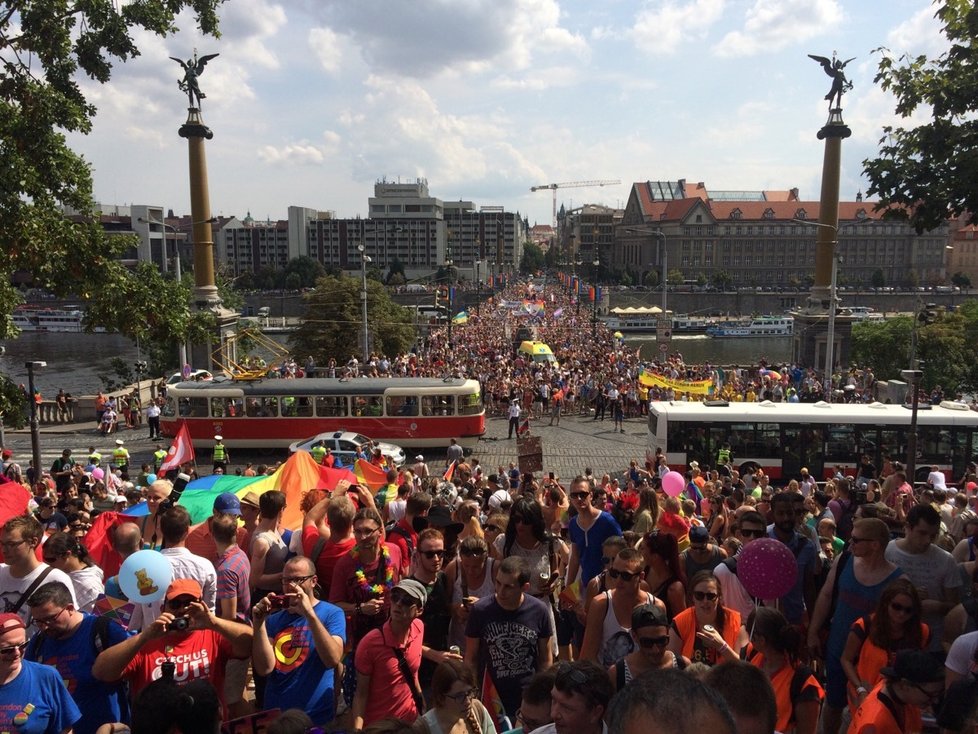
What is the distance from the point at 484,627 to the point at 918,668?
226cm

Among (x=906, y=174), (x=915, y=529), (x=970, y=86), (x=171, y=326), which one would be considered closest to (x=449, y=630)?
(x=915, y=529)

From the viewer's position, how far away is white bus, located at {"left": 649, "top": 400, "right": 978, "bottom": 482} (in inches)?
699

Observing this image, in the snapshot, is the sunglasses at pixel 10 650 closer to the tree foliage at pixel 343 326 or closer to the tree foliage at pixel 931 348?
the tree foliage at pixel 931 348

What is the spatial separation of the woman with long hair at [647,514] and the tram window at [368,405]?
16062mm

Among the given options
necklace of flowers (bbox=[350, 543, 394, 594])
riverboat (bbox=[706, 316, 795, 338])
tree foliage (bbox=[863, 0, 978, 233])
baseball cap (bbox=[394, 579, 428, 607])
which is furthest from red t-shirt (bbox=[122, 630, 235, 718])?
riverboat (bbox=[706, 316, 795, 338])

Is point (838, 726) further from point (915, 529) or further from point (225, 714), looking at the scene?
point (225, 714)

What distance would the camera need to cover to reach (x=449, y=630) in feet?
17.9

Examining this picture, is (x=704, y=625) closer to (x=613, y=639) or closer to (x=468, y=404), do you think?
(x=613, y=639)

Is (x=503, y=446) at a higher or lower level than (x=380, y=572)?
lower

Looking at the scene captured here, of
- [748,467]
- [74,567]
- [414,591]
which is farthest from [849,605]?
[748,467]

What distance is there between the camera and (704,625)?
4.46 metres

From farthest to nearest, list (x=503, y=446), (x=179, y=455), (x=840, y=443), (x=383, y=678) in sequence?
(x=503, y=446)
(x=840, y=443)
(x=179, y=455)
(x=383, y=678)

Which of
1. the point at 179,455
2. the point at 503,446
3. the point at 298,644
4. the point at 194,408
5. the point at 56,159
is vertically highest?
the point at 56,159

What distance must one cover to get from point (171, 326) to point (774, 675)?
7.84 metres
